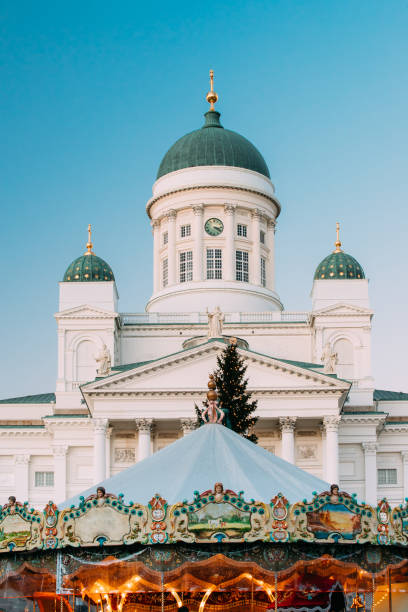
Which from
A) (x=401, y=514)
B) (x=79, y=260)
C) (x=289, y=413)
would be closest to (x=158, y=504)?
(x=401, y=514)

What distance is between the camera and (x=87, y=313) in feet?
247

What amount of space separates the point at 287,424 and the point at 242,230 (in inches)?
858

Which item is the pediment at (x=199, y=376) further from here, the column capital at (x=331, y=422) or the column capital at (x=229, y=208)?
the column capital at (x=229, y=208)

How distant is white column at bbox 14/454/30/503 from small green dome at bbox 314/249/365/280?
20.3 metres

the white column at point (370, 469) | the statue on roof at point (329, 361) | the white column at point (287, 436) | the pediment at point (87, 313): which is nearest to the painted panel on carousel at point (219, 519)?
the white column at point (287, 436)

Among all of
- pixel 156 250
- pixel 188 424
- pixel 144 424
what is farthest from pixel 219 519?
pixel 156 250

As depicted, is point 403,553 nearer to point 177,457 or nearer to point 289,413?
point 177,457

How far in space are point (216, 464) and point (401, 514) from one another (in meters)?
4.31

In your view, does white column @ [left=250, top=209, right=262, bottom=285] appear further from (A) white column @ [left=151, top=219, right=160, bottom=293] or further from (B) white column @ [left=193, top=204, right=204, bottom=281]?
(A) white column @ [left=151, top=219, right=160, bottom=293]

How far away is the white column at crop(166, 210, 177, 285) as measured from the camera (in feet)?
279

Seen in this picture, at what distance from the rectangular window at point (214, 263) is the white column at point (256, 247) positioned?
7.40 feet

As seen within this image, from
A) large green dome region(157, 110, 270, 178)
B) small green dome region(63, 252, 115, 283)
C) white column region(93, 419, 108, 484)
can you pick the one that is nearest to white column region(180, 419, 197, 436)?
white column region(93, 419, 108, 484)

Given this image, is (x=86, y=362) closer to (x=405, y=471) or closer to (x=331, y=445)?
(x=331, y=445)

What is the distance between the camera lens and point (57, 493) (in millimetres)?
71125
